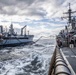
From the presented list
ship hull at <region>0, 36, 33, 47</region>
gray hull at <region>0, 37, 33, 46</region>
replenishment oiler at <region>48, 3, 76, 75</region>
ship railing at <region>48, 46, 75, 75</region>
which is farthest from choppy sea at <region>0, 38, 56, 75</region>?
gray hull at <region>0, 37, 33, 46</region>

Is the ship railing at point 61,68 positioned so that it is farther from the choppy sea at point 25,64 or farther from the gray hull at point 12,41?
the gray hull at point 12,41

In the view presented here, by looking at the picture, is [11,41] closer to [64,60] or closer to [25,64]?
[25,64]

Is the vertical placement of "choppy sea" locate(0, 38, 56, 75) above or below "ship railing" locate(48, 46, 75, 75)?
below

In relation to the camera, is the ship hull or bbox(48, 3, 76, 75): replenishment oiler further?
the ship hull

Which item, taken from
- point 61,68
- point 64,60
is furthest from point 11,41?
point 61,68

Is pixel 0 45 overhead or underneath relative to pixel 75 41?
underneath

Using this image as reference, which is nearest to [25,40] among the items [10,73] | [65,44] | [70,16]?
[70,16]

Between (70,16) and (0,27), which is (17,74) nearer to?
(70,16)

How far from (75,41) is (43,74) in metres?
14.6

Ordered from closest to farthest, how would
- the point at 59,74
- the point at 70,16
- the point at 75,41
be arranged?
1. the point at 59,74
2. the point at 75,41
3. the point at 70,16

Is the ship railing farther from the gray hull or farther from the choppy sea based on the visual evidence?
the gray hull

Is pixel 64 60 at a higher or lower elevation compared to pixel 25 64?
higher

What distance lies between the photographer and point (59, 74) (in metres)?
10.2

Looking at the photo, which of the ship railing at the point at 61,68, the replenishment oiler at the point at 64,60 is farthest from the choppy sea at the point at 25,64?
the ship railing at the point at 61,68
